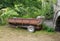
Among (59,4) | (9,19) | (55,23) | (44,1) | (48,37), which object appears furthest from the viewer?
(44,1)

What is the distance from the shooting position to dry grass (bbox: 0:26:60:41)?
8.97 metres

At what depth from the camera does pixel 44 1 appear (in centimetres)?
1140

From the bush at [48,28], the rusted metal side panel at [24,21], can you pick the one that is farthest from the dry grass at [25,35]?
the rusted metal side panel at [24,21]

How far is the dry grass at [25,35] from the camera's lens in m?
8.97

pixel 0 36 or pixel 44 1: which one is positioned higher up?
pixel 44 1

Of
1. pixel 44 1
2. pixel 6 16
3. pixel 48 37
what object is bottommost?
pixel 48 37

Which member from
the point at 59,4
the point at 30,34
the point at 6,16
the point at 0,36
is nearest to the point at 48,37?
the point at 30,34

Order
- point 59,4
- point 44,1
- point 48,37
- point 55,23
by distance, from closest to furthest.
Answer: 1. point 59,4
2. point 48,37
3. point 55,23
4. point 44,1

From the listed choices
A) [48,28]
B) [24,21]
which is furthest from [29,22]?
[48,28]

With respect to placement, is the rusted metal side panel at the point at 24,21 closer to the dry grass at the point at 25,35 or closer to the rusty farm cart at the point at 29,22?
the rusty farm cart at the point at 29,22

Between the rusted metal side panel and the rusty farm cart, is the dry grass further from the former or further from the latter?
the rusted metal side panel

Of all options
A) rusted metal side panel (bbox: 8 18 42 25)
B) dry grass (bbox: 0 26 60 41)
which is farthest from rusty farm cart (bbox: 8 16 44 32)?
dry grass (bbox: 0 26 60 41)

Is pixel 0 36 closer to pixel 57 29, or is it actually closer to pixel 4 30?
pixel 4 30

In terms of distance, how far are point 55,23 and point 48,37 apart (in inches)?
42.1
